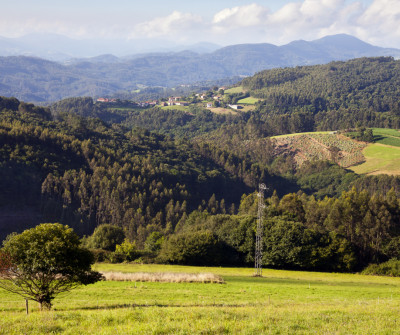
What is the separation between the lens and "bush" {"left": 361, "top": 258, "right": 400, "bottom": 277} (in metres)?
45.5

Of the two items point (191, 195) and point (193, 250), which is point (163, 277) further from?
point (191, 195)

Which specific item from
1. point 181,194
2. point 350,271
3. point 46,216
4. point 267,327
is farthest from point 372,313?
point 181,194

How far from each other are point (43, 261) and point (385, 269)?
41.9 meters

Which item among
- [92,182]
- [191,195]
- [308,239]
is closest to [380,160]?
[191,195]

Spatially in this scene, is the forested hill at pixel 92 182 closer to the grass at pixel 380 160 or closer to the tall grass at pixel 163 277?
the tall grass at pixel 163 277

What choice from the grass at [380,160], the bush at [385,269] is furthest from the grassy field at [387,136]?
the bush at [385,269]

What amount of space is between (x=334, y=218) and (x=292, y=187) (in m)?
69.1

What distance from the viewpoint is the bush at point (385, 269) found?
45.5 meters

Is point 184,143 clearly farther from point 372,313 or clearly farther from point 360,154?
point 372,313

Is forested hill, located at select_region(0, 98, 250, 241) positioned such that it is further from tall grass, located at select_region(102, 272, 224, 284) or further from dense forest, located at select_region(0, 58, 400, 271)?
tall grass, located at select_region(102, 272, 224, 284)

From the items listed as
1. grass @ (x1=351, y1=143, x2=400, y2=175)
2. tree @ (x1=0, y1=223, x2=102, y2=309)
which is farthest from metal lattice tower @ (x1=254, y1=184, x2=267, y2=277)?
grass @ (x1=351, y1=143, x2=400, y2=175)

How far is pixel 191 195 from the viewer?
10050cm

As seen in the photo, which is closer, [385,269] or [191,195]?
[385,269]

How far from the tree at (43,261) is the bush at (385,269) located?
38.3 meters
